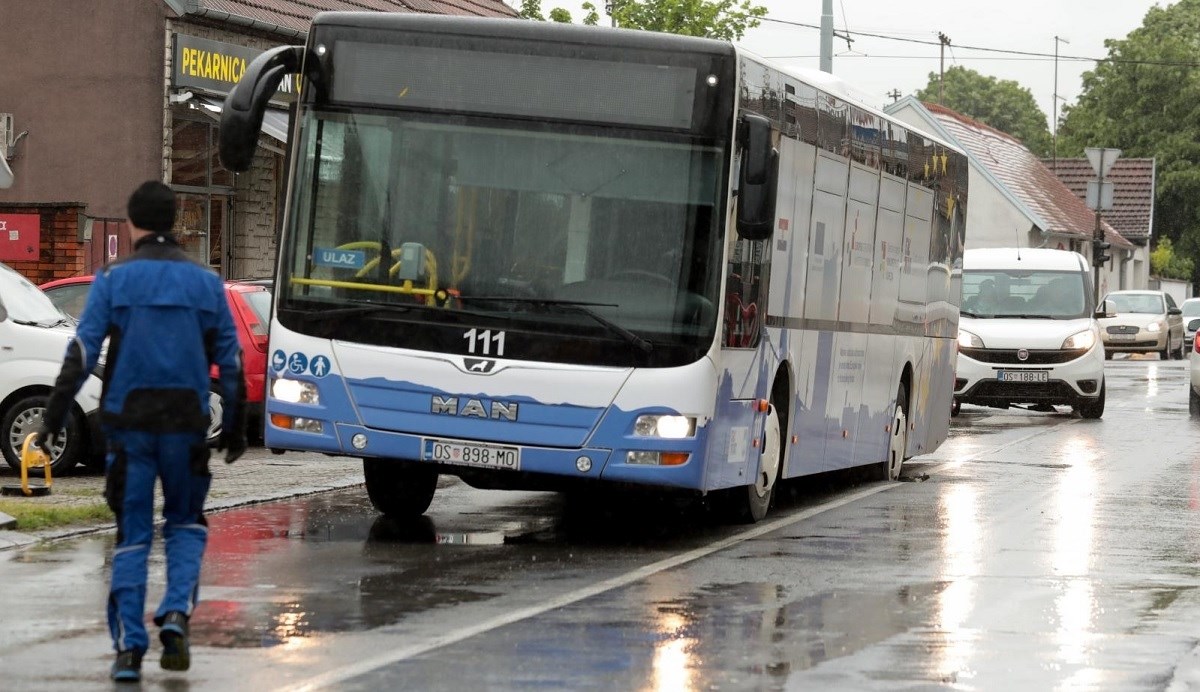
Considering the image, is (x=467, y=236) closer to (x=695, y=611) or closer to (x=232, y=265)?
(x=695, y=611)

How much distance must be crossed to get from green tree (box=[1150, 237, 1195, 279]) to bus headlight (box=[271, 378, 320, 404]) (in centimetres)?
8231

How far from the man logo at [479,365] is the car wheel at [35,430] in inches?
208

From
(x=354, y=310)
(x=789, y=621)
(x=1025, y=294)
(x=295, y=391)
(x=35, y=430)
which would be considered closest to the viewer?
(x=789, y=621)

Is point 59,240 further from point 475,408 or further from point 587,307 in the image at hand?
point 587,307

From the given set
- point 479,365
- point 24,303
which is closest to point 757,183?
point 479,365

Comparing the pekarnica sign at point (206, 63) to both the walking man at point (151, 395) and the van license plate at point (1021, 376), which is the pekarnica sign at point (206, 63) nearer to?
the van license plate at point (1021, 376)

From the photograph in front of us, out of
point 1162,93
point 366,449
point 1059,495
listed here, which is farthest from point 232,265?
point 1162,93

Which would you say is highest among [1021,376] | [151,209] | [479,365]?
[151,209]

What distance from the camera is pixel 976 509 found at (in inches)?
598

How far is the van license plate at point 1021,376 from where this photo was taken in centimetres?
2739

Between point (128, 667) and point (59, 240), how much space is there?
1944 cm

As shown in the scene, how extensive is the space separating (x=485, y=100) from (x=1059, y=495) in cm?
638

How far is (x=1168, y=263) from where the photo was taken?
9375cm

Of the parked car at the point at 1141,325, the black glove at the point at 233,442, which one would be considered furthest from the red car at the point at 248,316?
the parked car at the point at 1141,325
